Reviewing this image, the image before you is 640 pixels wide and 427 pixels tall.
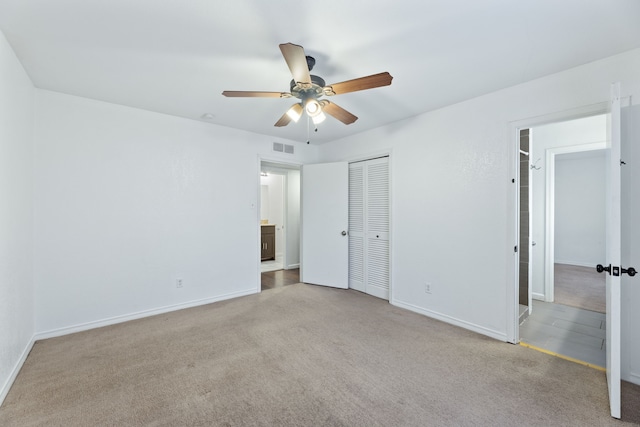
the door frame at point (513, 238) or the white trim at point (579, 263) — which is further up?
the door frame at point (513, 238)

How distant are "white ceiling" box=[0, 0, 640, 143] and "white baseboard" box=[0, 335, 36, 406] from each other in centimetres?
241

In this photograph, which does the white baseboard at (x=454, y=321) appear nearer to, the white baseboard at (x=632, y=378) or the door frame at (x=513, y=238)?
the door frame at (x=513, y=238)

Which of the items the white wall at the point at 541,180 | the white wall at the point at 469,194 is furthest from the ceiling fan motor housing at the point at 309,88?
the white wall at the point at 541,180

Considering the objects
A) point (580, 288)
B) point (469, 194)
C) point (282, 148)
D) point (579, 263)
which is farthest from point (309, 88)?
point (579, 263)

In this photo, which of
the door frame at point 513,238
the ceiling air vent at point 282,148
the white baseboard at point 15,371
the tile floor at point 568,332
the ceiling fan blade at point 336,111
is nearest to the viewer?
the white baseboard at point 15,371

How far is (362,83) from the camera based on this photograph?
191 cm

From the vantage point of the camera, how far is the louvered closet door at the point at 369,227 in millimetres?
4027

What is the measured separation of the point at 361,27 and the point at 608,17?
1.52 metres

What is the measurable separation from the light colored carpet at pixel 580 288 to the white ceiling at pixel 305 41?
322cm

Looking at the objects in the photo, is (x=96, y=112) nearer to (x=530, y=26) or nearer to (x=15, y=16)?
(x=15, y=16)

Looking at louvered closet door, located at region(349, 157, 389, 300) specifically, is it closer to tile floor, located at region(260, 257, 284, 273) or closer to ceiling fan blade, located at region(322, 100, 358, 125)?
ceiling fan blade, located at region(322, 100, 358, 125)

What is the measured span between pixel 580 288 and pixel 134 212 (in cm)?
666

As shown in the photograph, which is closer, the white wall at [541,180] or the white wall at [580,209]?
the white wall at [541,180]

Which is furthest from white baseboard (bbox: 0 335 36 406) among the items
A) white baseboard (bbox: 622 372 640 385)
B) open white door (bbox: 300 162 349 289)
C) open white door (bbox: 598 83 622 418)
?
white baseboard (bbox: 622 372 640 385)
